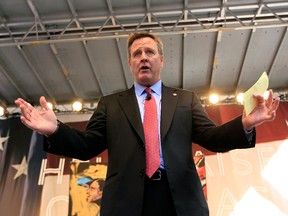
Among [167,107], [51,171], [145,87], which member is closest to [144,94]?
[145,87]

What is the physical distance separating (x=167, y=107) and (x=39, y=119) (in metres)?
0.51

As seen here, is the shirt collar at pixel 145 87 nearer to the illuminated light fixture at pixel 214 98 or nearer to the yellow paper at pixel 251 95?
the yellow paper at pixel 251 95

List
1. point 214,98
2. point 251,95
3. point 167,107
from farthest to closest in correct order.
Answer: point 214,98 < point 167,107 < point 251,95

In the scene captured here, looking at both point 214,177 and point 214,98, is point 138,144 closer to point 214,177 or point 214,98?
point 214,177

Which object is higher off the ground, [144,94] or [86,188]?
[86,188]

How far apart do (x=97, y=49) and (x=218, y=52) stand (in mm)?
1847

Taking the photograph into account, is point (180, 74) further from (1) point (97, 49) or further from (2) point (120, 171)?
(2) point (120, 171)

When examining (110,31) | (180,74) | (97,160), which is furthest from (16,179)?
(180,74)

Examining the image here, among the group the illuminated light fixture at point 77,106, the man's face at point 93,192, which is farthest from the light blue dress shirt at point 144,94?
the illuminated light fixture at point 77,106

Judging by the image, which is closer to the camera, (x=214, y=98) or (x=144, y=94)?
(x=144, y=94)

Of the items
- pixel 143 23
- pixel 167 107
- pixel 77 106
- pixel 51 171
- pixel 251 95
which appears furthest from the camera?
pixel 77 106

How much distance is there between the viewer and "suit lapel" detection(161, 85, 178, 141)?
4.06 feet

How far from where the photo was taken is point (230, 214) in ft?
14.6

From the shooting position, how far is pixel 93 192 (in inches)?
189
